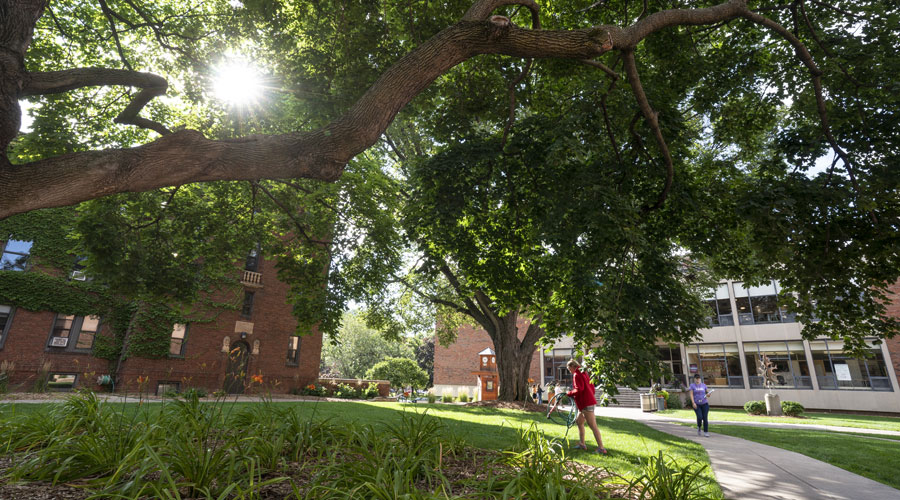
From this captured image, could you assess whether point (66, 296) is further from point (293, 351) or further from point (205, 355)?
point (293, 351)

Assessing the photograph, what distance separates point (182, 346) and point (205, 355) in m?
1.23

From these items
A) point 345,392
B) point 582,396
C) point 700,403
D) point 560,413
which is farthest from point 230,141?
point 345,392

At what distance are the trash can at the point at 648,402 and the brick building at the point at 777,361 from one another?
10.5 feet

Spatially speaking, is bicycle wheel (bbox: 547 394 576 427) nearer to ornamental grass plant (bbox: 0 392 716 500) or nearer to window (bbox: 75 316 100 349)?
ornamental grass plant (bbox: 0 392 716 500)

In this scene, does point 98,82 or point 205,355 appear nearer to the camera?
point 98,82

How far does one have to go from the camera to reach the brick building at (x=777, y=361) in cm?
2688

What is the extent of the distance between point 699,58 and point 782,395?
32.1 metres

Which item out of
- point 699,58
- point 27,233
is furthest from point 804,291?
point 27,233

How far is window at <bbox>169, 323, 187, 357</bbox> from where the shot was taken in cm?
2200

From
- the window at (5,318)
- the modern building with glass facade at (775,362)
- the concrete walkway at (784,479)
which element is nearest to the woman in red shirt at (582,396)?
the concrete walkway at (784,479)

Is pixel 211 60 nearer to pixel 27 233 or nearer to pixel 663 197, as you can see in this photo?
pixel 663 197

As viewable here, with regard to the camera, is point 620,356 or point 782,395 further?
point 782,395

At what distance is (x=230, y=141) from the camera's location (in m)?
4.51

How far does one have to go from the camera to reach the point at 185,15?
11.2m
